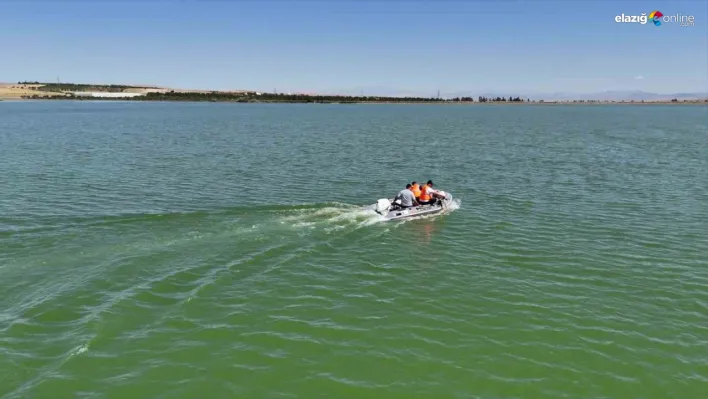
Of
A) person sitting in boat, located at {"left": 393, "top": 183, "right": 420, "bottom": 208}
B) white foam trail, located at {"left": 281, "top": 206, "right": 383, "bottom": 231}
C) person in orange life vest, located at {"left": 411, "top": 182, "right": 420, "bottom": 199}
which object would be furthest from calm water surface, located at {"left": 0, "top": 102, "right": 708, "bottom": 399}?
person in orange life vest, located at {"left": 411, "top": 182, "right": 420, "bottom": 199}

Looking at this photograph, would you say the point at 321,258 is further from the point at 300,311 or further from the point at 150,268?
the point at 150,268

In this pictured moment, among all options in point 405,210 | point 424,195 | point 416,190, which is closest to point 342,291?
point 405,210

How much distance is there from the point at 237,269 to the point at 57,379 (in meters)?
8.37

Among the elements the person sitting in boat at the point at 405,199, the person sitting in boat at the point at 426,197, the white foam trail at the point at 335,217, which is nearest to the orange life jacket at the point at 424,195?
the person sitting in boat at the point at 426,197

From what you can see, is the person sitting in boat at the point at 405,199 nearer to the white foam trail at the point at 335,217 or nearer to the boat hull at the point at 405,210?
the boat hull at the point at 405,210

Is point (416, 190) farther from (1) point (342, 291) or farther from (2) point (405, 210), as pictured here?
(1) point (342, 291)

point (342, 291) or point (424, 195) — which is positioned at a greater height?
point (424, 195)

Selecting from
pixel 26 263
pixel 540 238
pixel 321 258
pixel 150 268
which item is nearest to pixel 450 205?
pixel 540 238

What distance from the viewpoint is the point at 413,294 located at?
19609 millimetres

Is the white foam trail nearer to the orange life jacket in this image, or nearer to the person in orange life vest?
the person in orange life vest

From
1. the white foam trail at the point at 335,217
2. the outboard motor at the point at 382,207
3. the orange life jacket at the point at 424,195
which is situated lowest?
the white foam trail at the point at 335,217

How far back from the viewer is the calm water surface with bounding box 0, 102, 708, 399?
47.3 ft

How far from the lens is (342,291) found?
64.9 feet

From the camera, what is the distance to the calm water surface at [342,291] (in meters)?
14.4
